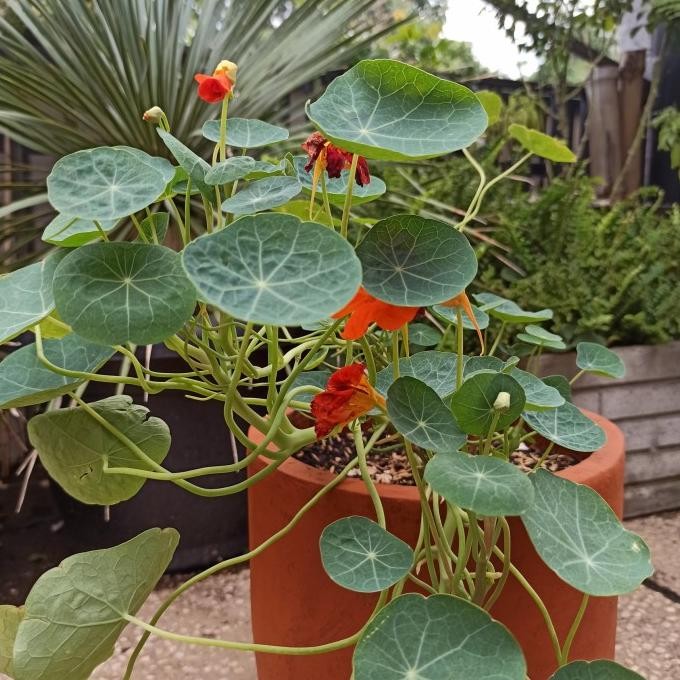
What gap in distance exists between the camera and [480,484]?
0.40m

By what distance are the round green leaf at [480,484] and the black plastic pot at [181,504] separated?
2.46ft

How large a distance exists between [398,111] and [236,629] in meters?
0.89

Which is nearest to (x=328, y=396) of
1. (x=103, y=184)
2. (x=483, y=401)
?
(x=483, y=401)

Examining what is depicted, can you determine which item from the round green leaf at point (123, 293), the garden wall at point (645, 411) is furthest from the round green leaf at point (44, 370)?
the garden wall at point (645, 411)

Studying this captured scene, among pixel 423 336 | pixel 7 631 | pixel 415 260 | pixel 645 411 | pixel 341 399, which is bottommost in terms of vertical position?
pixel 645 411

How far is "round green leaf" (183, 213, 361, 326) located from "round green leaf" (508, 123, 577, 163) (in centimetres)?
39

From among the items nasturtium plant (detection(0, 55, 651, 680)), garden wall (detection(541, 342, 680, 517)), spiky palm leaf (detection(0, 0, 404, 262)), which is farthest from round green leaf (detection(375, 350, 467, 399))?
spiky palm leaf (detection(0, 0, 404, 262))

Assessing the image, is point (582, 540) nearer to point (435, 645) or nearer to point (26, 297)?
point (435, 645)

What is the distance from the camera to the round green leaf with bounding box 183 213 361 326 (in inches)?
13.8

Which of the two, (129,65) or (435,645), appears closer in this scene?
(435,645)

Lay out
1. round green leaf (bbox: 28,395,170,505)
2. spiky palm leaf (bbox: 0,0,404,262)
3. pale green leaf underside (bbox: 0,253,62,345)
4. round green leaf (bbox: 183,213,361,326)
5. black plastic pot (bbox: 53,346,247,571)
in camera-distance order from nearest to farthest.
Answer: round green leaf (bbox: 183,213,361,326) → pale green leaf underside (bbox: 0,253,62,345) → round green leaf (bbox: 28,395,170,505) → black plastic pot (bbox: 53,346,247,571) → spiky palm leaf (bbox: 0,0,404,262)

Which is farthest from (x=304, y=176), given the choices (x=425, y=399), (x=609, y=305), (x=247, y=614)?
(x=609, y=305)

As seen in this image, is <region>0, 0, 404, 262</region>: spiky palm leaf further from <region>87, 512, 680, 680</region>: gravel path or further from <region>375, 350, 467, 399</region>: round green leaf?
<region>375, 350, 467, 399</region>: round green leaf

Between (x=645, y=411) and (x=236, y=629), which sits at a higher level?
(x=645, y=411)
